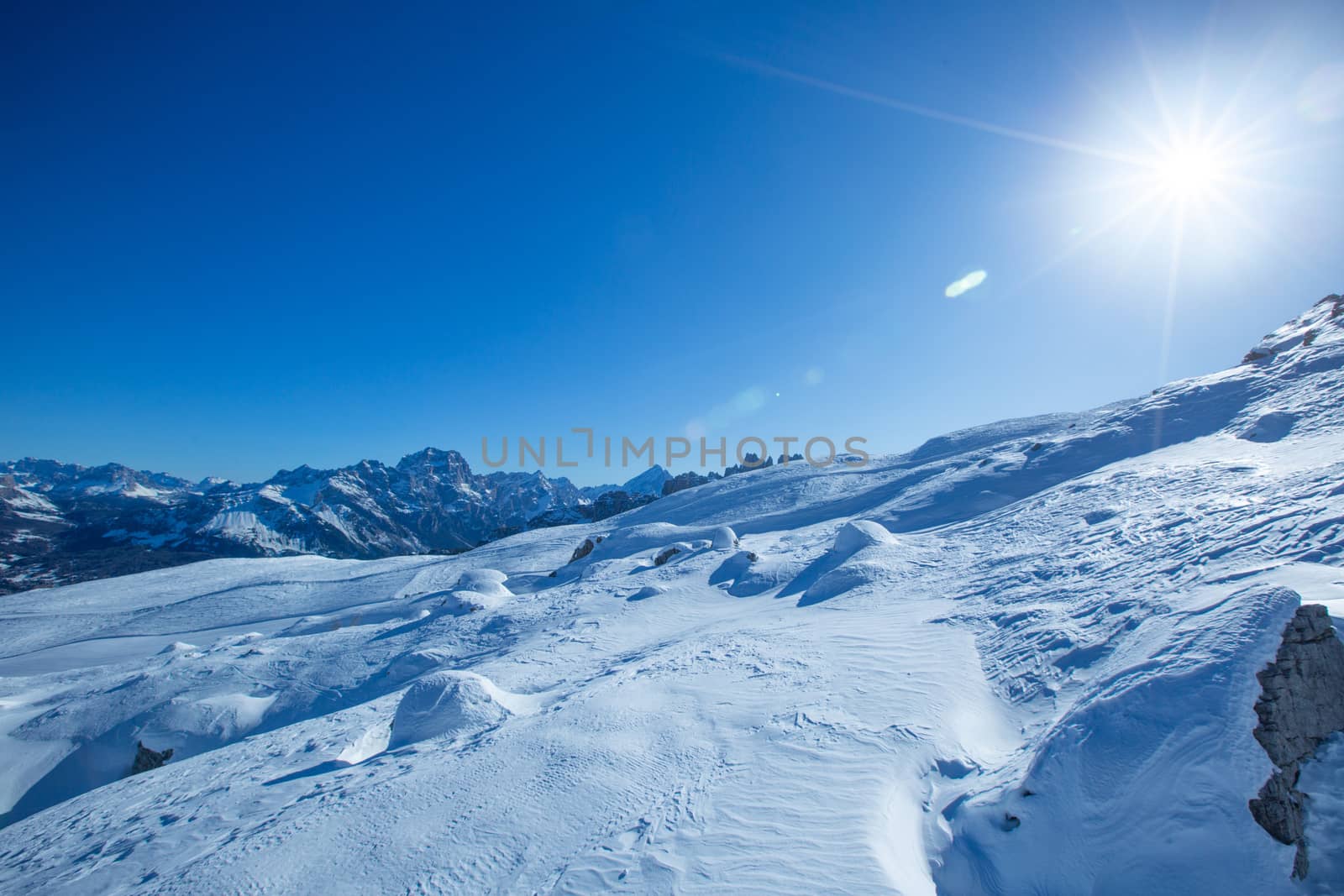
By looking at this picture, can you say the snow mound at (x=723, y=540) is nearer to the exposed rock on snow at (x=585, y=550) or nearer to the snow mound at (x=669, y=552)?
the snow mound at (x=669, y=552)

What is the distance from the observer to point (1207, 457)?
1636cm

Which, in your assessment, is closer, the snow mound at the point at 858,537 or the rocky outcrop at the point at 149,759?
the rocky outcrop at the point at 149,759

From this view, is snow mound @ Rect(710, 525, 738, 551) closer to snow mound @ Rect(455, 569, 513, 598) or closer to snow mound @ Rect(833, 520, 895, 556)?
snow mound @ Rect(833, 520, 895, 556)

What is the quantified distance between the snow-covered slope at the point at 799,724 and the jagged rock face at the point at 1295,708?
0.11 metres

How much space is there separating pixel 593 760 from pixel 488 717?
350cm

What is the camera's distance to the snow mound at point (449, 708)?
991 centimetres

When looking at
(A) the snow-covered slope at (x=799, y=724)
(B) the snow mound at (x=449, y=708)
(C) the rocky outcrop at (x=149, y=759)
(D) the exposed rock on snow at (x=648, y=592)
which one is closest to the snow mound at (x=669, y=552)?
(A) the snow-covered slope at (x=799, y=724)

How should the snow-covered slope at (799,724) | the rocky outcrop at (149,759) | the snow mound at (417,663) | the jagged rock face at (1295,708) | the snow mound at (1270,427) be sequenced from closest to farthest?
1. the jagged rock face at (1295,708)
2. the snow-covered slope at (799,724)
3. the rocky outcrop at (149,759)
4. the snow mound at (1270,427)
5. the snow mound at (417,663)

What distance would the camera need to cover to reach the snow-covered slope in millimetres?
4973

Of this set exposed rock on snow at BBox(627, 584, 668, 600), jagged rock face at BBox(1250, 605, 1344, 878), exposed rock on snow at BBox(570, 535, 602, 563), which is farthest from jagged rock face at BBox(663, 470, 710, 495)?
jagged rock face at BBox(1250, 605, 1344, 878)

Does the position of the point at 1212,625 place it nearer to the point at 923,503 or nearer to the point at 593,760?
the point at 593,760

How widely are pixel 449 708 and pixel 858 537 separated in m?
13.8

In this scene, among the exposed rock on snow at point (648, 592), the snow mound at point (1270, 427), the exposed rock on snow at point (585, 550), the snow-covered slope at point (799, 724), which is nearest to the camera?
the snow-covered slope at point (799, 724)

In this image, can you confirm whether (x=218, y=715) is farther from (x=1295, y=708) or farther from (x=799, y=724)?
(x=1295, y=708)
